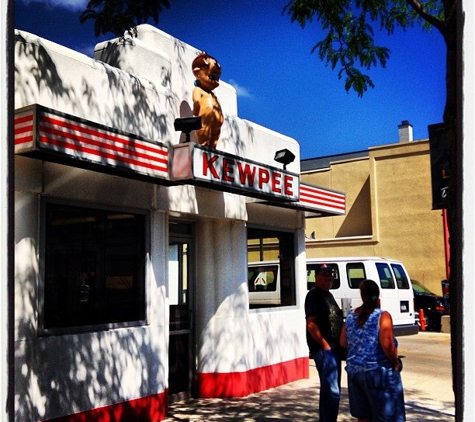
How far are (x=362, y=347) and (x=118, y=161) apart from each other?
3031 millimetres

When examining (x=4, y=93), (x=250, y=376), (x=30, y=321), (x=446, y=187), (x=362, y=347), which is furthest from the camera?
(x=250, y=376)

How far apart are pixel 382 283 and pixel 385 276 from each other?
0.88 ft

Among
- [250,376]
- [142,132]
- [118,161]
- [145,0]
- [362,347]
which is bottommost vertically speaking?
[250,376]

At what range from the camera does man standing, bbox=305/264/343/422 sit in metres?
6.61

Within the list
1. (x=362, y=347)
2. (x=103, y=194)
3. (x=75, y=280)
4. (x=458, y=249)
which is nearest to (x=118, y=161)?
(x=103, y=194)

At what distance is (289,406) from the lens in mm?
8445

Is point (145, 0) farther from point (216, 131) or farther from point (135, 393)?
point (135, 393)

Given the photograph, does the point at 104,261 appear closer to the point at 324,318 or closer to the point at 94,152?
the point at 94,152

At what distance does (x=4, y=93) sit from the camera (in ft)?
11.9

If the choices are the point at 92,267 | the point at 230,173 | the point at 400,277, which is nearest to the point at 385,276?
the point at 400,277

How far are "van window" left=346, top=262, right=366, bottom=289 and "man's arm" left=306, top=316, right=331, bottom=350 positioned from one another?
8316mm

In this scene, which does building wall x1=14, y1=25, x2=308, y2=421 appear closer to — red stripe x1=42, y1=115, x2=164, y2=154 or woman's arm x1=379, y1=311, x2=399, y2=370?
red stripe x1=42, y1=115, x2=164, y2=154

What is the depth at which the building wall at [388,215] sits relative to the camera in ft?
78.7

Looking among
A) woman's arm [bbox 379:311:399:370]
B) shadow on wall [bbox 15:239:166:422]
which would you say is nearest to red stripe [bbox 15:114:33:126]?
shadow on wall [bbox 15:239:166:422]
